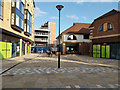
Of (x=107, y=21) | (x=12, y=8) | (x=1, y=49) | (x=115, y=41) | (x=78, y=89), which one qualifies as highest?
(x=12, y=8)

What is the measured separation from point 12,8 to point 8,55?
7.79m

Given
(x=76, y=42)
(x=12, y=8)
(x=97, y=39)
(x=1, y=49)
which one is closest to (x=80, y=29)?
(x=76, y=42)

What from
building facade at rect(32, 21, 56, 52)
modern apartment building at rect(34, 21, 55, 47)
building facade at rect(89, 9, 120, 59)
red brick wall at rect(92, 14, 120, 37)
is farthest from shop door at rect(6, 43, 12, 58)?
modern apartment building at rect(34, 21, 55, 47)

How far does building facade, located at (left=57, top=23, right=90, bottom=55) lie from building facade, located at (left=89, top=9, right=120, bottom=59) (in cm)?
1019

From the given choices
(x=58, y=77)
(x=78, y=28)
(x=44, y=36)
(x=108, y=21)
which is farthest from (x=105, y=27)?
(x=44, y=36)

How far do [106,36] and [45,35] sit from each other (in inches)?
1703

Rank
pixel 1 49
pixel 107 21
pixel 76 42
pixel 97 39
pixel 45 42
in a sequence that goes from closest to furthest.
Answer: pixel 1 49 < pixel 107 21 < pixel 97 39 < pixel 76 42 < pixel 45 42

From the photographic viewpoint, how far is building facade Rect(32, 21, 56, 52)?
2259 inches

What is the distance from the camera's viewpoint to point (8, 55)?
18.0m

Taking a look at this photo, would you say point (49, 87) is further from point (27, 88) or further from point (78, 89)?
point (78, 89)

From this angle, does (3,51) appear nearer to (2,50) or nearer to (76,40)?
(2,50)

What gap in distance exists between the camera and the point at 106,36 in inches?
771

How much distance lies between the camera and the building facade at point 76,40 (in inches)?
1293

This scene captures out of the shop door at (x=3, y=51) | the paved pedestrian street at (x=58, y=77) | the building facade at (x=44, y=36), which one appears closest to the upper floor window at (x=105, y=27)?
the paved pedestrian street at (x=58, y=77)
